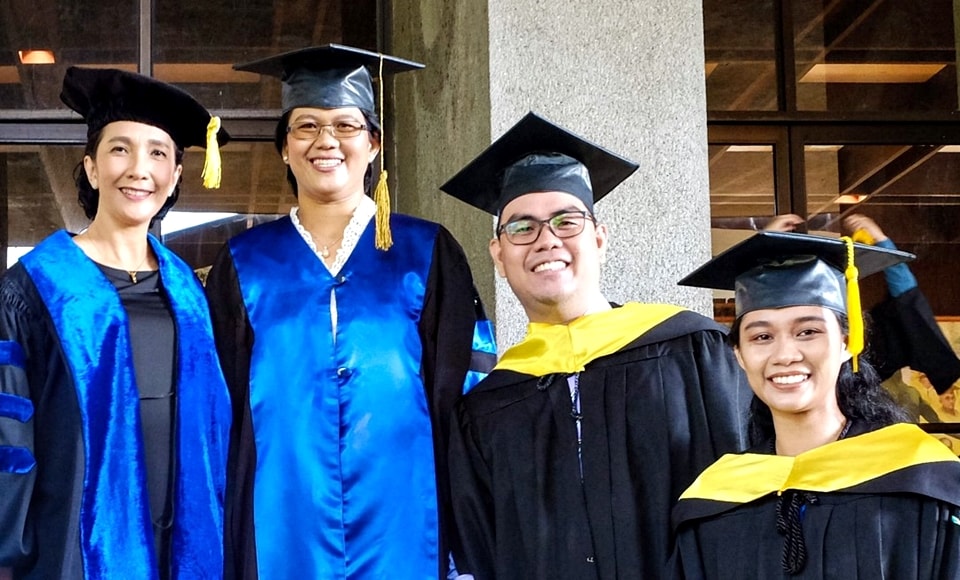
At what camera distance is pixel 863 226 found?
4887 millimetres

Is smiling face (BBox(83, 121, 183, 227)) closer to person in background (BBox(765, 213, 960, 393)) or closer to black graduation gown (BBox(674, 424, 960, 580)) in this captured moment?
black graduation gown (BBox(674, 424, 960, 580))

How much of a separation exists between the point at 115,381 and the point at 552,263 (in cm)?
114

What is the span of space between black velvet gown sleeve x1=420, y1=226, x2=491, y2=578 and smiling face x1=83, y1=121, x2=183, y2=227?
2.50 ft

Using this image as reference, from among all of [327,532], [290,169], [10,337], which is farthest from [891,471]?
[10,337]

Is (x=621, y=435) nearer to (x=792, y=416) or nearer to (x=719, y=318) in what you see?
(x=792, y=416)

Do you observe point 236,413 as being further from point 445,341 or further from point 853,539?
point 853,539

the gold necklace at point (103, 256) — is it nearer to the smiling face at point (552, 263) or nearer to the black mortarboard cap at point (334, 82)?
the black mortarboard cap at point (334, 82)

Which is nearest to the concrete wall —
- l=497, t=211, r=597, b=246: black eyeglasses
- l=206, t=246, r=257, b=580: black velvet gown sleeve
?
l=497, t=211, r=597, b=246: black eyeglasses

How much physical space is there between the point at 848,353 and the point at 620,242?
1317 mm

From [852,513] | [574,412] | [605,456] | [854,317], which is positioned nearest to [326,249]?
[574,412]

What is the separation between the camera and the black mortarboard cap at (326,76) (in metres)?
3.81

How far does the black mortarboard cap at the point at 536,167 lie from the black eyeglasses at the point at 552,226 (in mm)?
87

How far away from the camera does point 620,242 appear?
14.8 feet

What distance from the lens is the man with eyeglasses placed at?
3475 mm
